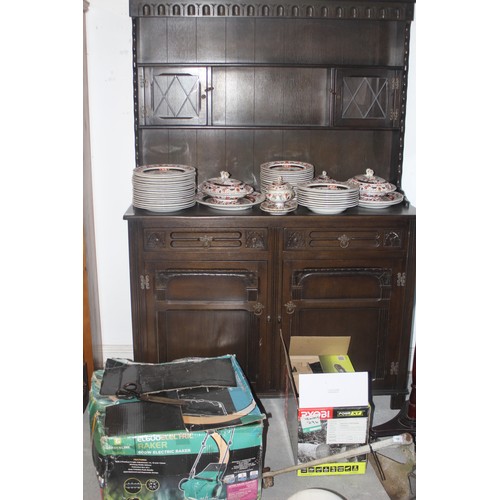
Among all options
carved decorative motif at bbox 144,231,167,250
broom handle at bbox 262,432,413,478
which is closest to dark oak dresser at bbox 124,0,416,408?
carved decorative motif at bbox 144,231,167,250

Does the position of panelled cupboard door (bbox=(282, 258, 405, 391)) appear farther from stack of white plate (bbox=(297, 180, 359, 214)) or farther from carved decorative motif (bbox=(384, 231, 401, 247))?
stack of white plate (bbox=(297, 180, 359, 214))

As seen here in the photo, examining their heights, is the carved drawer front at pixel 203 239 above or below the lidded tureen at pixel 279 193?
below

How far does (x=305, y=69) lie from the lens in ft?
8.31

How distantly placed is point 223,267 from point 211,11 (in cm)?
103

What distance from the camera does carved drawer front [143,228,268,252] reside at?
88.9 inches

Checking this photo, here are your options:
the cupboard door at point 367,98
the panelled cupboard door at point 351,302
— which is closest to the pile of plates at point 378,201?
the panelled cupboard door at point 351,302

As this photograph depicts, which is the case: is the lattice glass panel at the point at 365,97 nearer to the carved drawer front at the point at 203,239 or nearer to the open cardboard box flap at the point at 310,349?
the carved drawer front at the point at 203,239

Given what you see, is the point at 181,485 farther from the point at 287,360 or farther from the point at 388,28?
the point at 388,28

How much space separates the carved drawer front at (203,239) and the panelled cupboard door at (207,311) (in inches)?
2.8

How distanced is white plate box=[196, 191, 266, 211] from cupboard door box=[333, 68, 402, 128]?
496mm

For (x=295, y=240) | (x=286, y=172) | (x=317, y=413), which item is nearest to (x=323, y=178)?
(x=286, y=172)

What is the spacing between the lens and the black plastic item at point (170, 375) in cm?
204

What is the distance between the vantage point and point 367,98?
251cm
